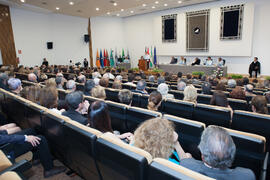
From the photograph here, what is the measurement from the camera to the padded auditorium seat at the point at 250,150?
5.18 ft

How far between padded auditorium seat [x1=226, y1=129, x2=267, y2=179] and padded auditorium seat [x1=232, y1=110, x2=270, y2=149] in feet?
2.02

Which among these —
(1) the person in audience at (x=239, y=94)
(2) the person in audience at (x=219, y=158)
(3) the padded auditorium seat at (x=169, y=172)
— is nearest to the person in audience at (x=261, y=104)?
(1) the person in audience at (x=239, y=94)

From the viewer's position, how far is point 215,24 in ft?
39.0

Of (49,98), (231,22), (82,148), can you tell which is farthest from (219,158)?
(231,22)

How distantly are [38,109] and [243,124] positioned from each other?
7.99ft

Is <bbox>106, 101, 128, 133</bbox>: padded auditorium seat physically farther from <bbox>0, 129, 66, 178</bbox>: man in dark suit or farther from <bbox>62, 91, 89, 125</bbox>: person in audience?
<bbox>0, 129, 66, 178</bbox>: man in dark suit

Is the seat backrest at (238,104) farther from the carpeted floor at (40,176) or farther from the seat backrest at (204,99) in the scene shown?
the carpeted floor at (40,176)

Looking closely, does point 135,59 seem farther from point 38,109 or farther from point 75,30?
point 38,109

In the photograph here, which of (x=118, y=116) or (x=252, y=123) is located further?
(x=118, y=116)

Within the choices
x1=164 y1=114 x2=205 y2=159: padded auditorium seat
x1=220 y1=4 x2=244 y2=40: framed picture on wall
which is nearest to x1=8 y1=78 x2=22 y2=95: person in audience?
x1=164 y1=114 x2=205 y2=159: padded auditorium seat

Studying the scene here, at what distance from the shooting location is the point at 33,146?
2033 mm

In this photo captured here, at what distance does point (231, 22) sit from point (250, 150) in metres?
11.6

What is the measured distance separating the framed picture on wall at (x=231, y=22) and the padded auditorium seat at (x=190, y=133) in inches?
445

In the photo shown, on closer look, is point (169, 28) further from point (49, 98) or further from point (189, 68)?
point (49, 98)
